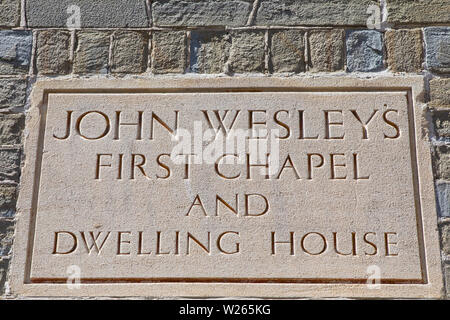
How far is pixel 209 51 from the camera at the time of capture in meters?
3.68

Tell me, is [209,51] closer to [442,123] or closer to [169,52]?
[169,52]

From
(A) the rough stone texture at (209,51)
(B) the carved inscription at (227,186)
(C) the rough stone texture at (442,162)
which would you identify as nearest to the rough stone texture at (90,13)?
(A) the rough stone texture at (209,51)

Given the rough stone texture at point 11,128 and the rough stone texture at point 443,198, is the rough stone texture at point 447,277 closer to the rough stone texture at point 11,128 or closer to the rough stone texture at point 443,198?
the rough stone texture at point 443,198

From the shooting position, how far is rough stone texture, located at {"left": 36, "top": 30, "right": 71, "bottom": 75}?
3.67 m

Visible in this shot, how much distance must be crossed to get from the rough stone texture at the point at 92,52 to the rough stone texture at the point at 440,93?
169cm

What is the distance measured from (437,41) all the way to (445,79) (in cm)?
22

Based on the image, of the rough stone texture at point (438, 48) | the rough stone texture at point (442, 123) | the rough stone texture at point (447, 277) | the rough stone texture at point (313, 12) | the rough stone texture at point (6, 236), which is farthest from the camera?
the rough stone texture at point (313, 12)

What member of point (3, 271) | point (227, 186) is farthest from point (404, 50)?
point (3, 271)

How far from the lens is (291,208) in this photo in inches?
133

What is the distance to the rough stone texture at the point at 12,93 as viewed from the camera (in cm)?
360

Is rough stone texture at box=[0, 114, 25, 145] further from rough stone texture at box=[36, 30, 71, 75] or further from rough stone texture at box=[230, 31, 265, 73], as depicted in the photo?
rough stone texture at box=[230, 31, 265, 73]

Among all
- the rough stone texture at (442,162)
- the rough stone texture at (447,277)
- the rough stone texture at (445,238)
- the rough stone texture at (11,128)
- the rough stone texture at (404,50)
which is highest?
the rough stone texture at (404,50)

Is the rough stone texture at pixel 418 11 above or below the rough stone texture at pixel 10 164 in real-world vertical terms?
above
